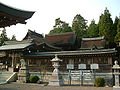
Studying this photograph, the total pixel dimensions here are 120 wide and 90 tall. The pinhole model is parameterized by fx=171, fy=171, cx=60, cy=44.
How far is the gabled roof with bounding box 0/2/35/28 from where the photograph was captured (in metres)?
7.71

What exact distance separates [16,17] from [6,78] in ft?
49.7

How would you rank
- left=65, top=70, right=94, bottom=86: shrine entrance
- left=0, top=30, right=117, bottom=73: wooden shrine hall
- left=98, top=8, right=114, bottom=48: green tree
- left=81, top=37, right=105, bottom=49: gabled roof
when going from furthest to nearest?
left=98, top=8, right=114, bottom=48: green tree → left=81, top=37, right=105, bottom=49: gabled roof → left=0, top=30, right=117, bottom=73: wooden shrine hall → left=65, top=70, right=94, bottom=86: shrine entrance

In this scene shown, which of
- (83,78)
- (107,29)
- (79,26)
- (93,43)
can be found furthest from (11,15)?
(79,26)

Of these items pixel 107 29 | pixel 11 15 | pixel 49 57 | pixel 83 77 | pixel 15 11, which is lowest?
pixel 83 77

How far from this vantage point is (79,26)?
60.3m

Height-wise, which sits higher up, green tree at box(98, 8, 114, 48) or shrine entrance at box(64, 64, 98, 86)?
green tree at box(98, 8, 114, 48)

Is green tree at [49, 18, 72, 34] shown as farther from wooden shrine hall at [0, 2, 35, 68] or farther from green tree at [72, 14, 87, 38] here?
wooden shrine hall at [0, 2, 35, 68]

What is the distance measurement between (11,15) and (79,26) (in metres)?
53.4

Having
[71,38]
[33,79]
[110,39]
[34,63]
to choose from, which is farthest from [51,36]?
[33,79]

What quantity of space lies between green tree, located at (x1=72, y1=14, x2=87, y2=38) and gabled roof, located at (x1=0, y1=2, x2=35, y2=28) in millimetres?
48699

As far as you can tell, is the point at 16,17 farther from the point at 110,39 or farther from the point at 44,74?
the point at 110,39

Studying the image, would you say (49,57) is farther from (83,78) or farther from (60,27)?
(60,27)

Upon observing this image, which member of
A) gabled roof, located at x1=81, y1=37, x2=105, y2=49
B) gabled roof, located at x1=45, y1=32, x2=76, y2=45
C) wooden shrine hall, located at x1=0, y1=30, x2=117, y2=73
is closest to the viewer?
wooden shrine hall, located at x1=0, y1=30, x2=117, y2=73

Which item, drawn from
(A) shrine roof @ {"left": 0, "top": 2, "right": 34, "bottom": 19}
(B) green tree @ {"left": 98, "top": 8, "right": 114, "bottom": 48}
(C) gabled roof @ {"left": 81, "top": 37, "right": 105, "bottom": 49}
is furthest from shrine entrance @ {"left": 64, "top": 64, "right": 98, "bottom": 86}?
(B) green tree @ {"left": 98, "top": 8, "right": 114, "bottom": 48}
